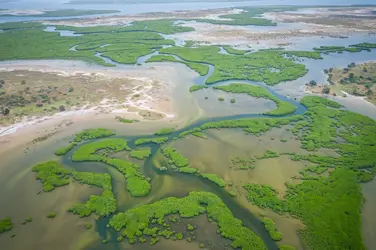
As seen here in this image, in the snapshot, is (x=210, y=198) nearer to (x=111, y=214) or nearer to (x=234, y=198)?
(x=234, y=198)

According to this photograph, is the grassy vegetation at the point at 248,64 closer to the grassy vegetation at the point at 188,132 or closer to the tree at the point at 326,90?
the tree at the point at 326,90

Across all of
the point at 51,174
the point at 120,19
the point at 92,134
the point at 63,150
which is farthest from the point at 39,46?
the point at 51,174

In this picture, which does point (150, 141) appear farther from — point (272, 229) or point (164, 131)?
point (272, 229)

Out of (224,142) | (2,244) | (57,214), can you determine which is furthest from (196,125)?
(2,244)

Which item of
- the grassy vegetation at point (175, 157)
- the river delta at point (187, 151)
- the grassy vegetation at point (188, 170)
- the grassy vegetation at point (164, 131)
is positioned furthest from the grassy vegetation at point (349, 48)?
the grassy vegetation at point (188, 170)

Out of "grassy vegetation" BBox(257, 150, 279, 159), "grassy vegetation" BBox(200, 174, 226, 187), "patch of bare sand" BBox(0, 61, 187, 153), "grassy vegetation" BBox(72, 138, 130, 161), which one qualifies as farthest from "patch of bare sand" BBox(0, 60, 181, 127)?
"grassy vegetation" BBox(257, 150, 279, 159)

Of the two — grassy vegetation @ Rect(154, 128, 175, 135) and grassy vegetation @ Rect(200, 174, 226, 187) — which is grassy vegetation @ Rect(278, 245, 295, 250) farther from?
grassy vegetation @ Rect(154, 128, 175, 135)
